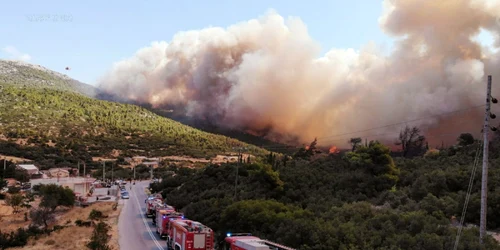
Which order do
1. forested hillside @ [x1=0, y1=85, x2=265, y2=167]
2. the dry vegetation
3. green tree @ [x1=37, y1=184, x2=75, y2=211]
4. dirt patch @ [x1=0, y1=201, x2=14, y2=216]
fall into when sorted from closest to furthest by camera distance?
the dry vegetation, green tree @ [x1=37, y1=184, x2=75, y2=211], dirt patch @ [x1=0, y1=201, x2=14, y2=216], forested hillside @ [x1=0, y1=85, x2=265, y2=167]

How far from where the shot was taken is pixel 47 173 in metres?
81.0

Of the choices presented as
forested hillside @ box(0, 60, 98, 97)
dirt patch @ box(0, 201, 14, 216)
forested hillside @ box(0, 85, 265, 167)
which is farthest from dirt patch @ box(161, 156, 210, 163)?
forested hillside @ box(0, 60, 98, 97)

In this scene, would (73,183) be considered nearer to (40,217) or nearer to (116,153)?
(40,217)

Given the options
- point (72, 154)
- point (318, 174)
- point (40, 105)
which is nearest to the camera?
point (318, 174)

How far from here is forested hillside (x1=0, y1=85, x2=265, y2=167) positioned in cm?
10188

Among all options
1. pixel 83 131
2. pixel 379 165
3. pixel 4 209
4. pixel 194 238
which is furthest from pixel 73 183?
pixel 83 131

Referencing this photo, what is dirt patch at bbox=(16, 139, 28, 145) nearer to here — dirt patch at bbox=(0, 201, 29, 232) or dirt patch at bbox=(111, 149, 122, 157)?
dirt patch at bbox=(111, 149, 122, 157)

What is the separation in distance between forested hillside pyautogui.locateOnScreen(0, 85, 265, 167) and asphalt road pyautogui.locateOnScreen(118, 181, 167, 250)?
4837 centimetres

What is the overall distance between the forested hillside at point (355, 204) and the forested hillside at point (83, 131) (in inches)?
2215

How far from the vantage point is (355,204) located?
97.7ft

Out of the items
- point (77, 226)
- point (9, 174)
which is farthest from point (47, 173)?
point (77, 226)

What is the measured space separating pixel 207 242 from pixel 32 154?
83.8 m

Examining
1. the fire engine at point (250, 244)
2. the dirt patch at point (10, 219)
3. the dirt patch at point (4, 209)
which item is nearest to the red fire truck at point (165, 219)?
the fire engine at point (250, 244)

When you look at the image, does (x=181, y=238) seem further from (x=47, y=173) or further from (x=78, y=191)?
(x=47, y=173)
